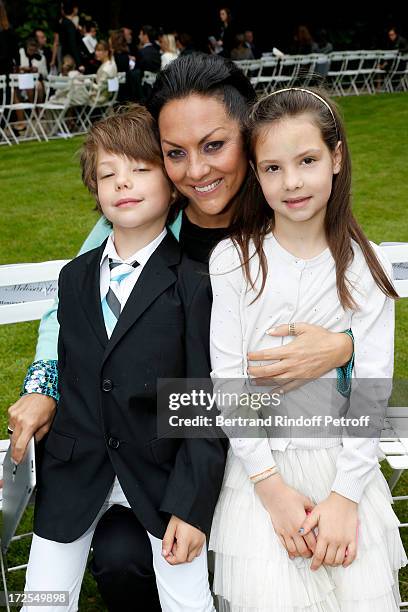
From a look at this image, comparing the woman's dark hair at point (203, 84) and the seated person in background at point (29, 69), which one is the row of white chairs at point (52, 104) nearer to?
the seated person in background at point (29, 69)

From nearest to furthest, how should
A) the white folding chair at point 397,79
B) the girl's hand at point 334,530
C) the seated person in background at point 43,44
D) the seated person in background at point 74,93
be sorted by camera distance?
1. the girl's hand at point 334,530
2. the seated person in background at point 74,93
3. the seated person in background at point 43,44
4. the white folding chair at point 397,79

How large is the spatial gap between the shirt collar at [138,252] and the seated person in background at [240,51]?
52.5 ft

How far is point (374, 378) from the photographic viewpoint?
2.27 m

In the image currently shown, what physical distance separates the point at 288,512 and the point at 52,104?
1197cm

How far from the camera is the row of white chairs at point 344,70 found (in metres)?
17.6

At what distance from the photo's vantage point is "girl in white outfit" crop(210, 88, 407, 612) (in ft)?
7.14

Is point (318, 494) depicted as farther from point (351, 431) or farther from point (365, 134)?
point (365, 134)

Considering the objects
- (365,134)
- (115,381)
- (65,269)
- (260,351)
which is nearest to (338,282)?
(260,351)

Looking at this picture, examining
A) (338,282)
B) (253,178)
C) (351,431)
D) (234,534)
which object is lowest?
(234,534)

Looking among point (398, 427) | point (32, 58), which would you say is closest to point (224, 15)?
point (32, 58)

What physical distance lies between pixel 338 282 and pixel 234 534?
732 millimetres

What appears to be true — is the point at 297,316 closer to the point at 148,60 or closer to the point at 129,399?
the point at 129,399

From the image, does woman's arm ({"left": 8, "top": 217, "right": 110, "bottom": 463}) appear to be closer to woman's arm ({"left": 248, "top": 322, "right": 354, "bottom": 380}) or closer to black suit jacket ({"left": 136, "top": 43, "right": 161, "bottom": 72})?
woman's arm ({"left": 248, "top": 322, "right": 354, "bottom": 380})

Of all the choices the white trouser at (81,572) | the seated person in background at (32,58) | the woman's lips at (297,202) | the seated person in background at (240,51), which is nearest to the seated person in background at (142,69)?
the seated person in background at (32,58)
